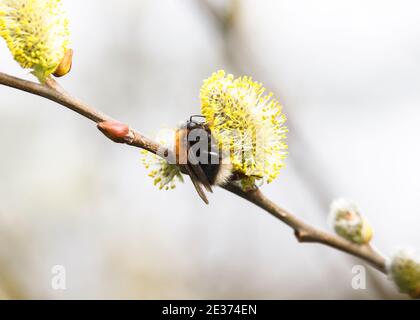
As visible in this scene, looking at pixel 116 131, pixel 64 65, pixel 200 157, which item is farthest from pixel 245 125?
pixel 64 65

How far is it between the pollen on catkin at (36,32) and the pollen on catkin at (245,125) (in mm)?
399

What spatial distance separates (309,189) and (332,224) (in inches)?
36.2

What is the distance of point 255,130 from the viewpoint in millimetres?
1474

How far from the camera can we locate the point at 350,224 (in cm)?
153

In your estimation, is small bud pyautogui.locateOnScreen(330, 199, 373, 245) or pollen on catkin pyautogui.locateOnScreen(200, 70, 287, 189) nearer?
pollen on catkin pyautogui.locateOnScreen(200, 70, 287, 189)

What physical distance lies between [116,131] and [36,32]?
15.2 inches

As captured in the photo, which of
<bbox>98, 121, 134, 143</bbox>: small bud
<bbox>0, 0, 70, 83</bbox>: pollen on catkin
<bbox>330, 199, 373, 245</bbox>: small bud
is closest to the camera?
<bbox>98, 121, 134, 143</bbox>: small bud

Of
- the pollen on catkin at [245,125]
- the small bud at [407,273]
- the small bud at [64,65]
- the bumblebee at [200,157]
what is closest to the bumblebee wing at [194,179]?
the bumblebee at [200,157]

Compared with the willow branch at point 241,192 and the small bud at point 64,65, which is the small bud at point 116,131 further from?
the small bud at point 64,65

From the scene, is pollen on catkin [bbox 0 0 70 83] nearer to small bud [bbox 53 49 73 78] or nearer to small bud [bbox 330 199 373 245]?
small bud [bbox 53 49 73 78]

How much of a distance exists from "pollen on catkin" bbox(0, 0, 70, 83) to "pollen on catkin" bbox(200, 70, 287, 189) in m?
0.40

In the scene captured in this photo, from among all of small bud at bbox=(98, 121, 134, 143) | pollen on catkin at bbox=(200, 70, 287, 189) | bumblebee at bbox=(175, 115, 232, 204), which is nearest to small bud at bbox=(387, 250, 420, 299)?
pollen on catkin at bbox=(200, 70, 287, 189)

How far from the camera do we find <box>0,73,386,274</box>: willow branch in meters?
1.24

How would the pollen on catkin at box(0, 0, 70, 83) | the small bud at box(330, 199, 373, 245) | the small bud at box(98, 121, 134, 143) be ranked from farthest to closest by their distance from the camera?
1. the small bud at box(330, 199, 373, 245)
2. the pollen on catkin at box(0, 0, 70, 83)
3. the small bud at box(98, 121, 134, 143)
